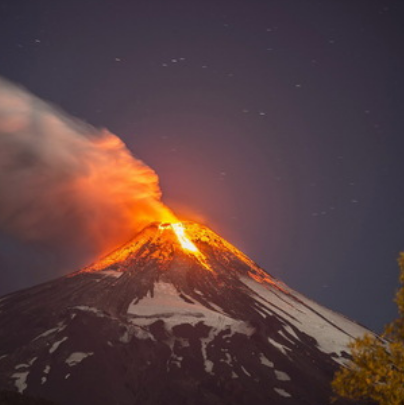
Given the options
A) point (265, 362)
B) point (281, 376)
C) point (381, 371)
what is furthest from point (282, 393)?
point (381, 371)

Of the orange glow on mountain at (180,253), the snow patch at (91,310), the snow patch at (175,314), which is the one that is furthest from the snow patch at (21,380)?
the orange glow on mountain at (180,253)

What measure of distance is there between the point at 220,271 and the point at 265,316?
67.7ft

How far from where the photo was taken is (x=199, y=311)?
→ 2442 inches

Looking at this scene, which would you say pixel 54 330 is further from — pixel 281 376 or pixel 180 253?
pixel 180 253

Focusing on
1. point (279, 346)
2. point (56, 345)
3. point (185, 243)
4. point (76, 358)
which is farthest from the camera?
point (185, 243)

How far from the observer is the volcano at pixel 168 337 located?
40.9 metres

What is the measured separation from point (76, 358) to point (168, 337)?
12.2 m

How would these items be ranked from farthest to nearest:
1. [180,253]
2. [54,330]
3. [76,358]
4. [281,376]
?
[180,253]
[54,330]
[281,376]
[76,358]

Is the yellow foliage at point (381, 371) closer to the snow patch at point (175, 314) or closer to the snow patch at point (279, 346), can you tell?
the snow patch at point (279, 346)

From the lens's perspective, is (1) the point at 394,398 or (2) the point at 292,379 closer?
(1) the point at 394,398

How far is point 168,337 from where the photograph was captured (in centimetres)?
5219

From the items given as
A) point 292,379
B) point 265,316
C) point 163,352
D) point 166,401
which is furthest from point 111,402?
point 265,316

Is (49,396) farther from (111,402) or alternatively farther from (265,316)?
(265,316)

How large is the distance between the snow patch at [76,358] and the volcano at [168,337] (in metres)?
0.12
